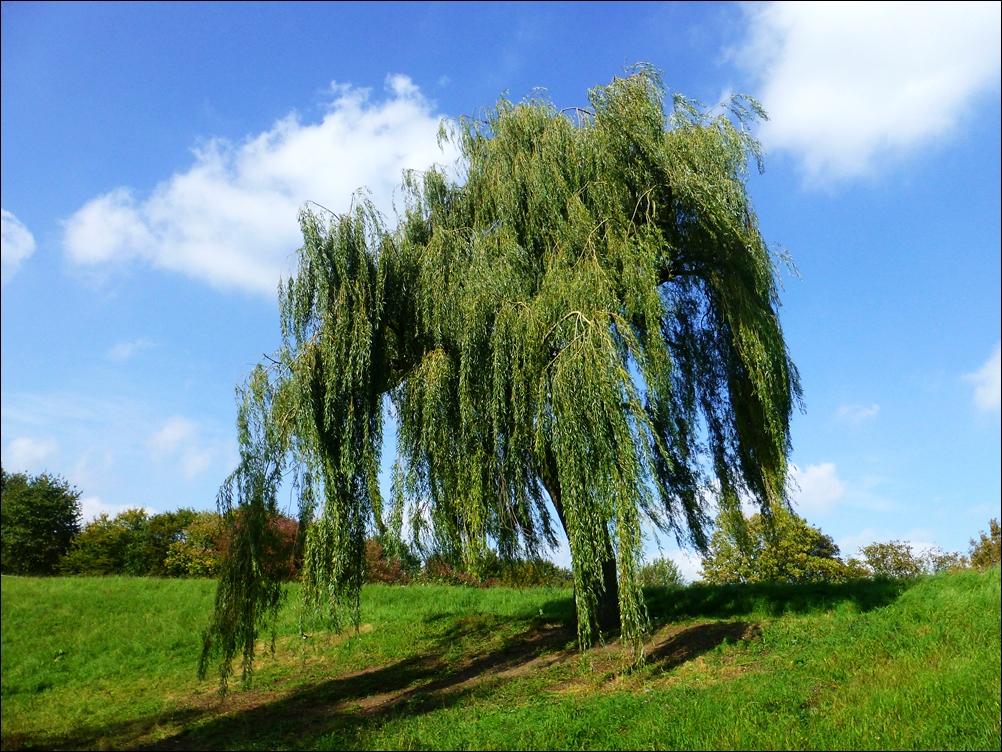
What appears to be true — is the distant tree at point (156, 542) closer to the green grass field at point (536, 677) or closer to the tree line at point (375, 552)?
the tree line at point (375, 552)

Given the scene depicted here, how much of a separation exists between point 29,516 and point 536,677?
995 centimetres

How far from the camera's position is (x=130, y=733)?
10320mm

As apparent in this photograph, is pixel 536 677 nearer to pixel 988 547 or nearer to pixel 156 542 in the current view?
pixel 988 547

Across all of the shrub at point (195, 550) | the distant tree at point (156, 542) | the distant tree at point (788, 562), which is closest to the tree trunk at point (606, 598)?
the distant tree at point (788, 562)

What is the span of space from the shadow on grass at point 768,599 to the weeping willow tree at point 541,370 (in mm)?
1560

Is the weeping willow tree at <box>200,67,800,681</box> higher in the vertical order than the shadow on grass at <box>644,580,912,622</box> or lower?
higher

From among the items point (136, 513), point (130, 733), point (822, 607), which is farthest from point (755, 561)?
point (136, 513)

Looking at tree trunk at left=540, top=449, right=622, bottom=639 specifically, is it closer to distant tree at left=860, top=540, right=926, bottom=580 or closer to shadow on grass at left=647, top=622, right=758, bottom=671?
shadow on grass at left=647, top=622, right=758, bottom=671

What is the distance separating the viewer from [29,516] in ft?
41.9

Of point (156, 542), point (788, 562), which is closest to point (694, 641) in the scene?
point (788, 562)

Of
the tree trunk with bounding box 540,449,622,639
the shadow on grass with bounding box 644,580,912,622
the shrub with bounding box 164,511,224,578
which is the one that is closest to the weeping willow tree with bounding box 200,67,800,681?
the tree trunk with bounding box 540,449,622,639

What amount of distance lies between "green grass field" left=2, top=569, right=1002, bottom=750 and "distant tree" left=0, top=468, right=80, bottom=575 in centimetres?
77

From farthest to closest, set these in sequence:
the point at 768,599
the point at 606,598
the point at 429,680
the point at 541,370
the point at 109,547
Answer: the point at 109,547 < the point at 768,599 < the point at 606,598 < the point at 429,680 < the point at 541,370

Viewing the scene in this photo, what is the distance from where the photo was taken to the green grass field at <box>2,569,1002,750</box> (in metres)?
7.54
